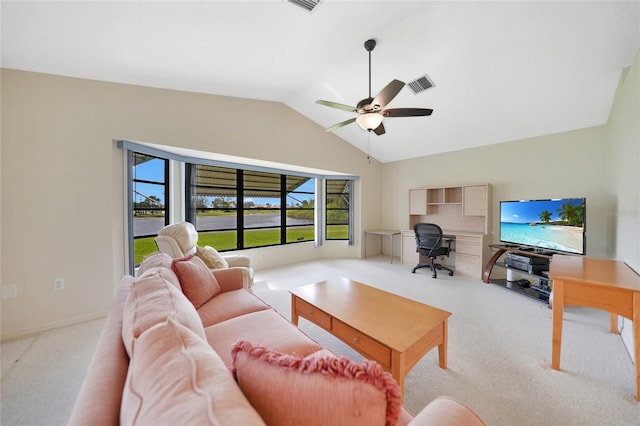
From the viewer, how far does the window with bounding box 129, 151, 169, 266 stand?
3.02 m

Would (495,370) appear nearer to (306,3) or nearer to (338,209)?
(306,3)

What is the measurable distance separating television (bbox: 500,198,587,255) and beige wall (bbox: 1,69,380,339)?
4.79 metres

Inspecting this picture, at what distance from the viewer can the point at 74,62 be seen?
2.26 m

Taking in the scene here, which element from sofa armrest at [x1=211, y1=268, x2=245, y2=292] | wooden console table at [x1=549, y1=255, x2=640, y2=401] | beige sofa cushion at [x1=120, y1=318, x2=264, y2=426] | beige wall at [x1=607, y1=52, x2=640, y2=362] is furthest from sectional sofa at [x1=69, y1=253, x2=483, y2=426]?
beige wall at [x1=607, y1=52, x2=640, y2=362]

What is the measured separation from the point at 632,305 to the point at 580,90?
2644mm

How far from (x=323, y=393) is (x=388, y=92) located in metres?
2.43

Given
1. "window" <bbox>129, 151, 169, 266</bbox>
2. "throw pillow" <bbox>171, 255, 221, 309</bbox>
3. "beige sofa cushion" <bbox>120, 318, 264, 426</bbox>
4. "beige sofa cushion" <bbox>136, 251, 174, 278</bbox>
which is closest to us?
"beige sofa cushion" <bbox>120, 318, 264, 426</bbox>

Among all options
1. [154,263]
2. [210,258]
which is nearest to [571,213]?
[210,258]

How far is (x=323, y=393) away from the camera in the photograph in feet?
1.92

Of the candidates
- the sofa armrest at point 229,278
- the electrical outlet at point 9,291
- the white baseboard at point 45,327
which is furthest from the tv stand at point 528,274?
the electrical outlet at point 9,291

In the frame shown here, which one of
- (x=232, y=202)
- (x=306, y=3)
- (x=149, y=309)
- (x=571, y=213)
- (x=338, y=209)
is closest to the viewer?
(x=149, y=309)

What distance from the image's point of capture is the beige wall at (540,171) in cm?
329

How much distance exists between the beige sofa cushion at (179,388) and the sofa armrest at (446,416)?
569 millimetres

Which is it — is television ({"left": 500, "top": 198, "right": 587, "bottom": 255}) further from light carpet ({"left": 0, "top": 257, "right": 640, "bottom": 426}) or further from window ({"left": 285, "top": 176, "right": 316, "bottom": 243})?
window ({"left": 285, "top": 176, "right": 316, "bottom": 243})
